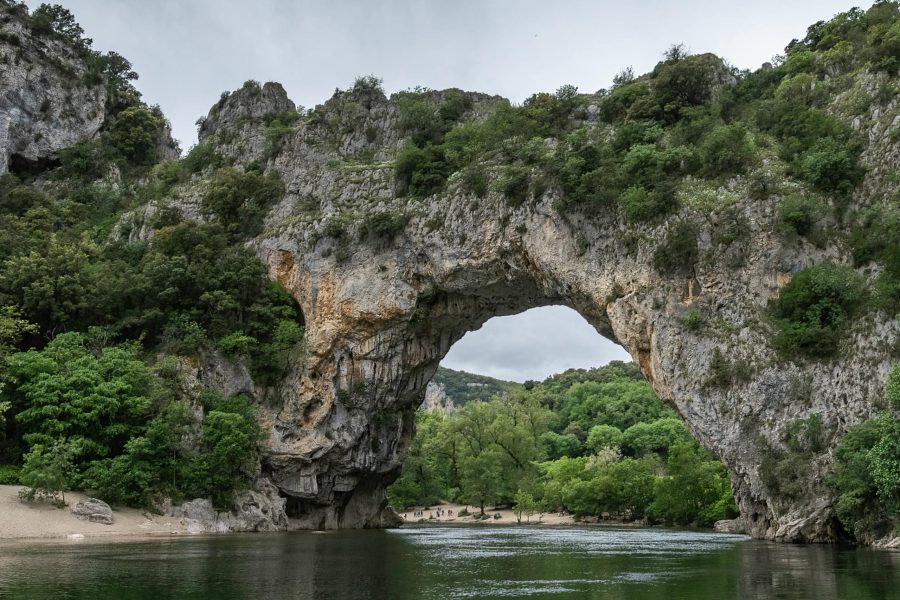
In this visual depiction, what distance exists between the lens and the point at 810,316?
31609 millimetres

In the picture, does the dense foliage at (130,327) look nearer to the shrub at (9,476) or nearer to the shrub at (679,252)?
the shrub at (9,476)

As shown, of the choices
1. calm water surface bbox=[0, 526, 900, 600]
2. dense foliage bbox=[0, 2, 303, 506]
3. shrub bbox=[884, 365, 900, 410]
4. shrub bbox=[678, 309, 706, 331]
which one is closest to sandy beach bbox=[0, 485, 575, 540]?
dense foliage bbox=[0, 2, 303, 506]

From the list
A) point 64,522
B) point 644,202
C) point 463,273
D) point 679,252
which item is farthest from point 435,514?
point 679,252

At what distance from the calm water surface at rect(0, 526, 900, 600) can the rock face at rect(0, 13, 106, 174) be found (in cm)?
4415

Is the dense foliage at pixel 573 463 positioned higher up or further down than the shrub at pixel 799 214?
further down

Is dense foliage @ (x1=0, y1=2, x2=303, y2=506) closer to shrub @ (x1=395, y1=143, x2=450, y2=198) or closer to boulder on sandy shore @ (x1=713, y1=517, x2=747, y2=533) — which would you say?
shrub @ (x1=395, y1=143, x2=450, y2=198)

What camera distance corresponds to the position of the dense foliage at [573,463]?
5366 cm

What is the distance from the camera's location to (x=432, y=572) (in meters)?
18.8

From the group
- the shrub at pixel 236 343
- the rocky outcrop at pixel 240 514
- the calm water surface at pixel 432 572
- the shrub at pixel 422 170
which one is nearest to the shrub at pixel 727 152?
the shrub at pixel 422 170

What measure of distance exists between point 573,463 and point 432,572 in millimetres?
57338

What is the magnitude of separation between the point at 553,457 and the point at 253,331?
5699 cm

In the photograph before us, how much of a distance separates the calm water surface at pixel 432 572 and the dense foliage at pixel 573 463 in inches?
1060

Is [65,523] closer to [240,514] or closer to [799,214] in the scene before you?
[240,514]

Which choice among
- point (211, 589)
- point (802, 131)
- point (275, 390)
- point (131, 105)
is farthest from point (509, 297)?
point (131, 105)
